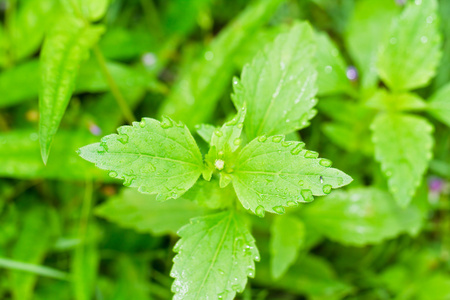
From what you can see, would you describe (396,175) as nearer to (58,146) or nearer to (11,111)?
(58,146)

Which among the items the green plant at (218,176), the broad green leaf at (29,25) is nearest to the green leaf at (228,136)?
the green plant at (218,176)

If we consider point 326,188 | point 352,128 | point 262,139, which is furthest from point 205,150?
point 326,188

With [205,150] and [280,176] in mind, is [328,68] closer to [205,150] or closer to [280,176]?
[205,150]

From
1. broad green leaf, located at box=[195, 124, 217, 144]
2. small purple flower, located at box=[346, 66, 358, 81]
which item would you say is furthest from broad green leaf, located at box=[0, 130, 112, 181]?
small purple flower, located at box=[346, 66, 358, 81]

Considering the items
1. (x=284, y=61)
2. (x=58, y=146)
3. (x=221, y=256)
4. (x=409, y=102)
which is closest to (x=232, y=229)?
(x=221, y=256)

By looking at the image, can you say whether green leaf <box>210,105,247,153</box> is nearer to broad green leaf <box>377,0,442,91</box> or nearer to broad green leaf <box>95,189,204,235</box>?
broad green leaf <box>95,189,204,235</box>

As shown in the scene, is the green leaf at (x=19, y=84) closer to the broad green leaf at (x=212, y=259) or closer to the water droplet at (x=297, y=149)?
the broad green leaf at (x=212, y=259)
